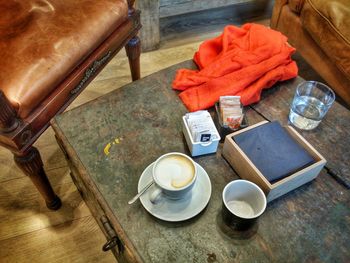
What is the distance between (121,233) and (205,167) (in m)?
0.24

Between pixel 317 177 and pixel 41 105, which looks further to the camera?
pixel 41 105

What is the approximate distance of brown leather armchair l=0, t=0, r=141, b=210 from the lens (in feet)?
2.45

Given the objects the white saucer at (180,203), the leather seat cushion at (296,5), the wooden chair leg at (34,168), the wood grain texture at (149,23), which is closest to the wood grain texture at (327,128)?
the white saucer at (180,203)

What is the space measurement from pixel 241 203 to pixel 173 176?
0.16m

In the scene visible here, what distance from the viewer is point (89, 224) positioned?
0.99 meters

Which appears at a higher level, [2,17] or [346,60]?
[2,17]

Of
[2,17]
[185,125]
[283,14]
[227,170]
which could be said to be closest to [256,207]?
[227,170]

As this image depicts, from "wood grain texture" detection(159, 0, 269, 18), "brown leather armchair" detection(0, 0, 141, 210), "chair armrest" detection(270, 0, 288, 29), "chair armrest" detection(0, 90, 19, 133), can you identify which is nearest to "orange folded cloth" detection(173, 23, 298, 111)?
"brown leather armchair" detection(0, 0, 141, 210)

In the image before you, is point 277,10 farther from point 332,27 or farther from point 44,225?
point 44,225

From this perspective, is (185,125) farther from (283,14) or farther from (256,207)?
(283,14)

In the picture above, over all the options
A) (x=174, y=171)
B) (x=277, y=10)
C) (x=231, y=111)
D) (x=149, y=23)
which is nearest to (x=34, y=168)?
(x=174, y=171)

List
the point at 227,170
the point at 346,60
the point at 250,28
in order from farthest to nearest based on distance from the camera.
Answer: the point at 346,60, the point at 250,28, the point at 227,170

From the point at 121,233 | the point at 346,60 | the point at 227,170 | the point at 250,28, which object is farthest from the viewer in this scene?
the point at 346,60

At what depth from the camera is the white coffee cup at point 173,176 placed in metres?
0.59
